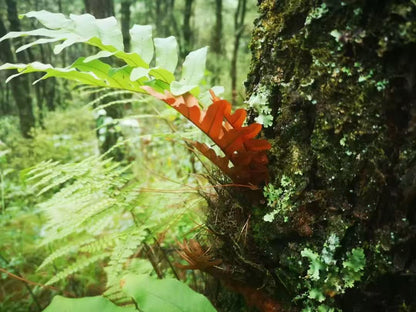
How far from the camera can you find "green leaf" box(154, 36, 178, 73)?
1053mm

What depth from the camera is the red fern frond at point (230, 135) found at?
3.05ft

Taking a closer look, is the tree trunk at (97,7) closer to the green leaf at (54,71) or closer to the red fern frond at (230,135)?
the green leaf at (54,71)

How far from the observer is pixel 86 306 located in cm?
98

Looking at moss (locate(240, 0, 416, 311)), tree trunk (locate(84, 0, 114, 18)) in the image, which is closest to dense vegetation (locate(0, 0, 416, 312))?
moss (locate(240, 0, 416, 311))

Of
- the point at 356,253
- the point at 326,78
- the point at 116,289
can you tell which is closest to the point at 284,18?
the point at 326,78

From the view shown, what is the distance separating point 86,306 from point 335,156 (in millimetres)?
854

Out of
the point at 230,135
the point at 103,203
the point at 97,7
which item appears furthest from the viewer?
the point at 97,7

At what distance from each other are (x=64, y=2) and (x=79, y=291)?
4769mm

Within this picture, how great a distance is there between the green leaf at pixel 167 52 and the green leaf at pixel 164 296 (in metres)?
0.67

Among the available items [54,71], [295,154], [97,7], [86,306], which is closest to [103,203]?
[86,306]

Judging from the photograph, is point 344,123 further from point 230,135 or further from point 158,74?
point 158,74

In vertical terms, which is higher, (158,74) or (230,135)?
(158,74)

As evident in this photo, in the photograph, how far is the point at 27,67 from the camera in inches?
36.1

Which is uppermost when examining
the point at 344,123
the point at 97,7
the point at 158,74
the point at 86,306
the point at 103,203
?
the point at 97,7
